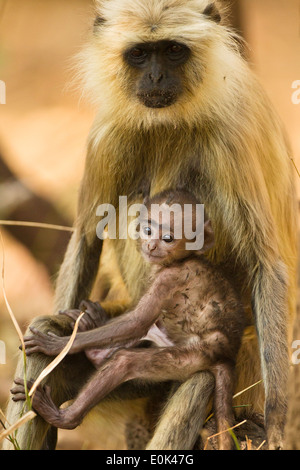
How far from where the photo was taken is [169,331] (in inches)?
140

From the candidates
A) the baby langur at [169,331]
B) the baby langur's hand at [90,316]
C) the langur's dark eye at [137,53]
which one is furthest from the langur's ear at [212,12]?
the baby langur's hand at [90,316]

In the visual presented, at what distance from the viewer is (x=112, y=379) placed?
3.28 m

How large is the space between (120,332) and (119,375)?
0.74 feet

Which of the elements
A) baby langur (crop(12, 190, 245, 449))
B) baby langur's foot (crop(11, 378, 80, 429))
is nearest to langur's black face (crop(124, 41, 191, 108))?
baby langur (crop(12, 190, 245, 449))

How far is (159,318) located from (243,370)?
0.58 meters

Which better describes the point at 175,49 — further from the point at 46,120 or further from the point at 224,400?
the point at 46,120

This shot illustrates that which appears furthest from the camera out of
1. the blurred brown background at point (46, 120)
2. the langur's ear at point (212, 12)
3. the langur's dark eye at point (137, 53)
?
the blurred brown background at point (46, 120)

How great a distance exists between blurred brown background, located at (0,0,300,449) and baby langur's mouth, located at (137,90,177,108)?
2.29m

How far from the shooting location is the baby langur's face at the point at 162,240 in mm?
3537

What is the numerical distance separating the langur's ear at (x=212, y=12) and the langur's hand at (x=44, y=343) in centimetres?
176

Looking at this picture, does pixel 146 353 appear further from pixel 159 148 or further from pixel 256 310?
pixel 159 148

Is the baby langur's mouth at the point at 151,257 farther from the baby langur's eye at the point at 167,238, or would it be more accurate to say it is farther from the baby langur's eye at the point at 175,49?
the baby langur's eye at the point at 175,49
